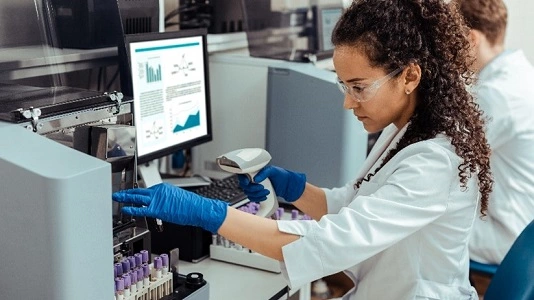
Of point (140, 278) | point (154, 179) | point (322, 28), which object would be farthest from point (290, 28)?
point (140, 278)

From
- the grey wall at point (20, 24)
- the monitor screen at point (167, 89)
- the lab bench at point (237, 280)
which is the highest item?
the grey wall at point (20, 24)

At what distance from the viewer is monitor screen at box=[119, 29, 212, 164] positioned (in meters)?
1.70

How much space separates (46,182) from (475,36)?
176 centimetres

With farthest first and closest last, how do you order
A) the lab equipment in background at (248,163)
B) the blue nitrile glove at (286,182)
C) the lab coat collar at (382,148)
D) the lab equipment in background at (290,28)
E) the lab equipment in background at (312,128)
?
the lab equipment in background at (290,28)
the lab equipment in background at (312,128)
the blue nitrile glove at (286,182)
the lab coat collar at (382,148)
the lab equipment in background at (248,163)

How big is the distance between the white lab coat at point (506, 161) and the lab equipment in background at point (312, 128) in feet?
1.51

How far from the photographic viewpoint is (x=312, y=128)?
2.11 meters

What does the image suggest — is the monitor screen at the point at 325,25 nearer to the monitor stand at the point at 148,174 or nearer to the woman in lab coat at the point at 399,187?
the monitor stand at the point at 148,174

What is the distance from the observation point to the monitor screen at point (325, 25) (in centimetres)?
259

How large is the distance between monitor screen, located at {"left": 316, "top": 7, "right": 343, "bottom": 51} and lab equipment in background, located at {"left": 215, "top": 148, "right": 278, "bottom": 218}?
1.13 m

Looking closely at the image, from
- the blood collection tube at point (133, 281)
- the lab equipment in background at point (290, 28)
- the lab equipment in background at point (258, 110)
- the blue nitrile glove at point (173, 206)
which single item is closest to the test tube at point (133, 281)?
the blood collection tube at point (133, 281)

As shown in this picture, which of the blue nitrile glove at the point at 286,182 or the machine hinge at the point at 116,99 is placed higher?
the machine hinge at the point at 116,99

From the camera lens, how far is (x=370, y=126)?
56.9 inches

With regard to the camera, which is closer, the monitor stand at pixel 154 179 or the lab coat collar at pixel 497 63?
the monitor stand at pixel 154 179

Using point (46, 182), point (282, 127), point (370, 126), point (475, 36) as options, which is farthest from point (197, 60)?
point (46, 182)
